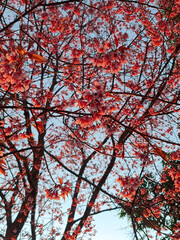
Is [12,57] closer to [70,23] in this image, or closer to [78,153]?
[70,23]

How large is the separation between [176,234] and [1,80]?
9.26 feet

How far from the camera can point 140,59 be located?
6.45m

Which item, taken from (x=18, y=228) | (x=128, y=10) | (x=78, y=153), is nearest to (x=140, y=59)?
(x=128, y=10)

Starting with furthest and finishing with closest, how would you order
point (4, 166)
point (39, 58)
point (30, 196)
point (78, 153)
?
point (78, 153), point (30, 196), point (4, 166), point (39, 58)

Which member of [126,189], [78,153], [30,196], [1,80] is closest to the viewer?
[1,80]

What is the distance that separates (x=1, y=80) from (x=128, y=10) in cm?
501

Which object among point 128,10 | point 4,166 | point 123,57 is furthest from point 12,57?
point 128,10

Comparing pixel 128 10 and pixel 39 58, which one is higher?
pixel 128 10

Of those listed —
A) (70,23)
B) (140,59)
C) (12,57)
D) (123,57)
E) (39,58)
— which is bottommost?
(39,58)

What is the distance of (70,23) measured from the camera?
6.39 m

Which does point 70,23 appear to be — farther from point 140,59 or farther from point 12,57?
point 12,57

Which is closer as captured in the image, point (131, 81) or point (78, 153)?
point (131, 81)

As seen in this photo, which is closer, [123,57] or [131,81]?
[123,57]

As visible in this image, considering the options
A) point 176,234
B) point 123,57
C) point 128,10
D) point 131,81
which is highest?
point 128,10
